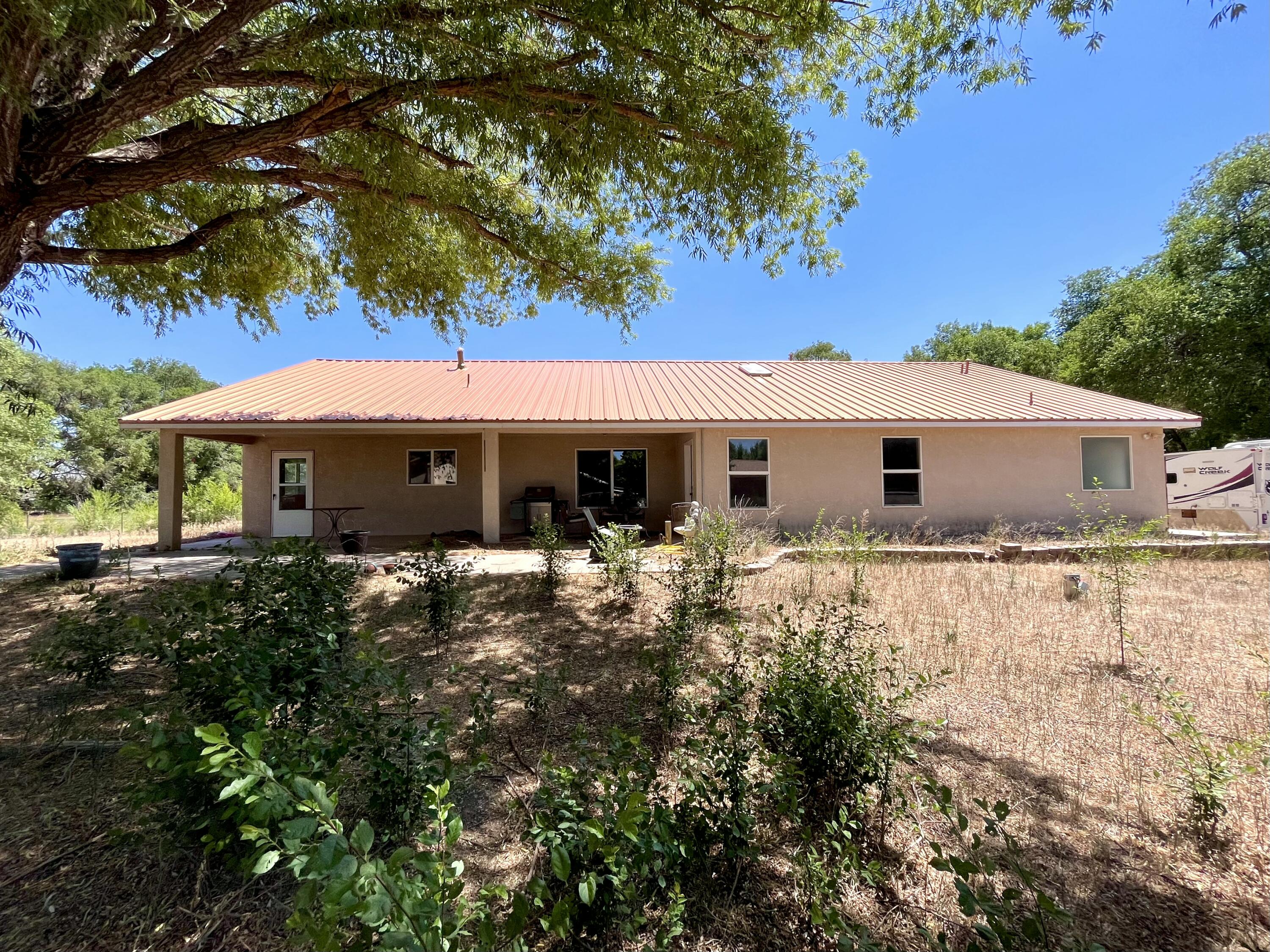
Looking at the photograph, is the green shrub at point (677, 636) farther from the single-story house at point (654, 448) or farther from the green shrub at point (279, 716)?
the single-story house at point (654, 448)

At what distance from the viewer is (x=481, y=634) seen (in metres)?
5.31

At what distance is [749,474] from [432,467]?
305 inches

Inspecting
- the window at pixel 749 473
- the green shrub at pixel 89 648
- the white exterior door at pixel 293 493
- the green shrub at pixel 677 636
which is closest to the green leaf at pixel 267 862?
the green shrub at pixel 677 636

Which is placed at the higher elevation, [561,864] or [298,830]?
[298,830]

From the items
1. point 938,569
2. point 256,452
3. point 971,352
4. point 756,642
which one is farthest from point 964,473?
point 971,352

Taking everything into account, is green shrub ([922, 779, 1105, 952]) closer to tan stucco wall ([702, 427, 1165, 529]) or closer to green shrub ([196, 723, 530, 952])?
green shrub ([196, 723, 530, 952])

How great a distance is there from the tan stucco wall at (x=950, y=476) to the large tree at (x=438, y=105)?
5666 mm

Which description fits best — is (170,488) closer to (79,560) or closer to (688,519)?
(79,560)

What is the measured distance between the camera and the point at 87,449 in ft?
78.6

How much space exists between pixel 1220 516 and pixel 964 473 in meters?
8.42

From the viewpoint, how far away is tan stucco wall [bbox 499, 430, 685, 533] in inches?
518

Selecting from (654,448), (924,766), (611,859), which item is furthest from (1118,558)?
(654,448)

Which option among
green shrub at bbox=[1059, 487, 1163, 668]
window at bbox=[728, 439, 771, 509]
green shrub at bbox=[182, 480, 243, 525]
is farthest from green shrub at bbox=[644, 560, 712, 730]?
green shrub at bbox=[182, 480, 243, 525]

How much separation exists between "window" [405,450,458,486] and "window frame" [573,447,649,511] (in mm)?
2930
